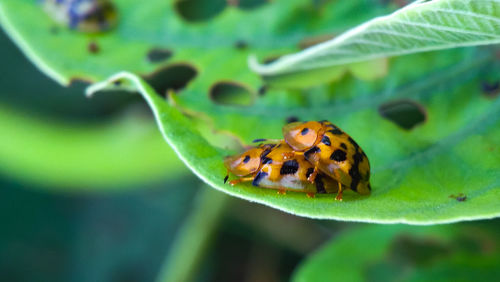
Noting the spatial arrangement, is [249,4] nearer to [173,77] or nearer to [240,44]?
[240,44]

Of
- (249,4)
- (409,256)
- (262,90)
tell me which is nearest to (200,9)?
(249,4)

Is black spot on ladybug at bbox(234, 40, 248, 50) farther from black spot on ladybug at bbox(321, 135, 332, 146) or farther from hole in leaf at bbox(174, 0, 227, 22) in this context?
black spot on ladybug at bbox(321, 135, 332, 146)

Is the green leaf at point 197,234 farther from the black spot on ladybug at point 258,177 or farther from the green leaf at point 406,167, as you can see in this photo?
the black spot on ladybug at point 258,177

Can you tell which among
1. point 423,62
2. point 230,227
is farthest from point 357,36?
point 230,227

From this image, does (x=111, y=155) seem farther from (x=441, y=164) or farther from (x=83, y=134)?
(x=441, y=164)

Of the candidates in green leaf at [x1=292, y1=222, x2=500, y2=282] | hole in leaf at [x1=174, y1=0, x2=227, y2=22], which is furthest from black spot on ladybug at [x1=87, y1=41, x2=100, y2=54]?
green leaf at [x1=292, y1=222, x2=500, y2=282]

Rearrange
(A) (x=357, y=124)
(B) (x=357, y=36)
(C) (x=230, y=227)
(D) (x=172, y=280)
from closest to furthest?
(B) (x=357, y=36) < (A) (x=357, y=124) < (D) (x=172, y=280) < (C) (x=230, y=227)

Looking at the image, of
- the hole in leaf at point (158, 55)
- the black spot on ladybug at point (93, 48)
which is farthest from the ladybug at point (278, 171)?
the black spot on ladybug at point (93, 48)
